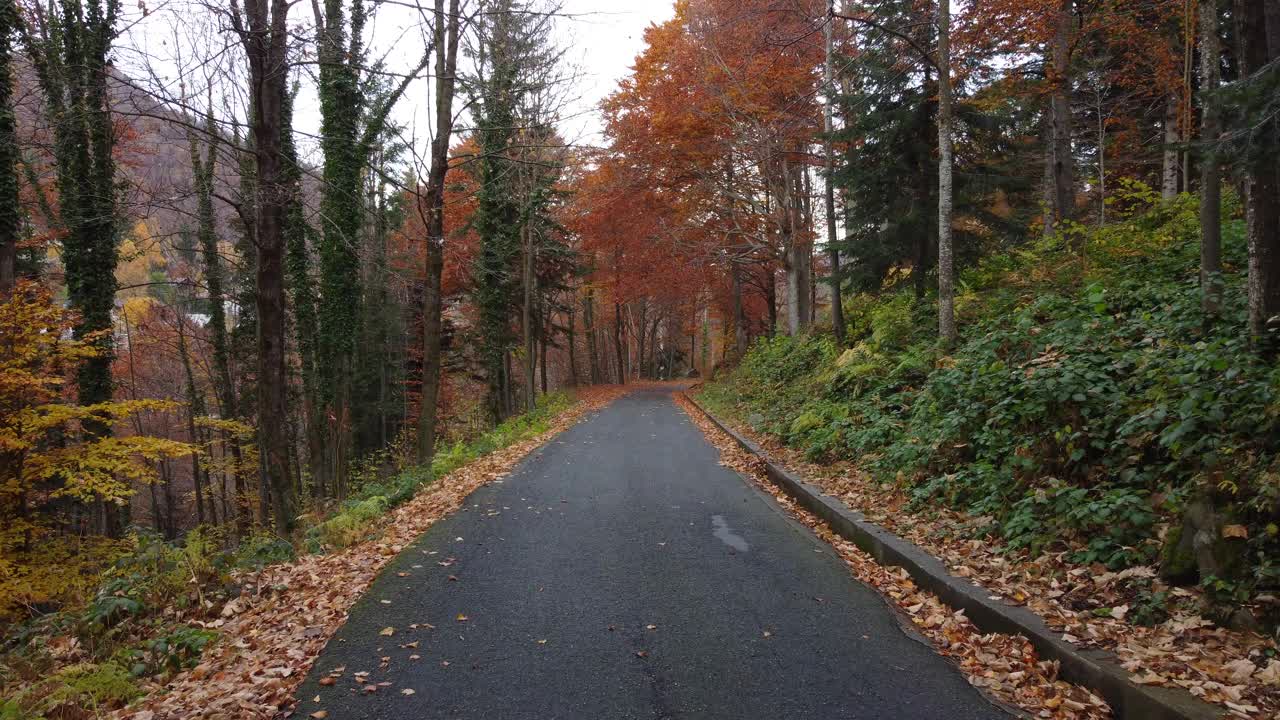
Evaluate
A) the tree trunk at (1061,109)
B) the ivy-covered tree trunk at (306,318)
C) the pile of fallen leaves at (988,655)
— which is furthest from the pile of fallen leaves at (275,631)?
the tree trunk at (1061,109)

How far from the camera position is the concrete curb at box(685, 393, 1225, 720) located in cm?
293

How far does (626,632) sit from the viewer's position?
4.23m

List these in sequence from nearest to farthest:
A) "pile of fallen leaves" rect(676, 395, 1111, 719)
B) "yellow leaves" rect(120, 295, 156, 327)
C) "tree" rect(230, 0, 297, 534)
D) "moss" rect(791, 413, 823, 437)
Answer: "pile of fallen leaves" rect(676, 395, 1111, 719), "tree" rect(230, 0, 297, 534), "moss" rect(791, 413, 823, 437), "yellow leaves" rect(120, 295, 156, 327)

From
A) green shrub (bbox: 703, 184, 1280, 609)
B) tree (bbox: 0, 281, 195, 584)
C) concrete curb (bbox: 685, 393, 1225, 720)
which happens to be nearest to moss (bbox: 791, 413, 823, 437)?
green shrub (bbox: 703, 184, 1280, 609)

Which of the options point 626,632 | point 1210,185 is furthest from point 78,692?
point 1210,185

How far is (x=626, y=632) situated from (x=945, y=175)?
8250mm

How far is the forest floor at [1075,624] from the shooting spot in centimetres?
304

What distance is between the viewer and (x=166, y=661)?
4254 millimetres

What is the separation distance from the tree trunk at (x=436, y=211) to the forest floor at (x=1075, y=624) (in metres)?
8.58

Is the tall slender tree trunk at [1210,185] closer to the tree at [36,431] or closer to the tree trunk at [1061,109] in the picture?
the tree trunk at [1061,109]

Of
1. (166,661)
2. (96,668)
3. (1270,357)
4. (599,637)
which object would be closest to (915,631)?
(599,637)

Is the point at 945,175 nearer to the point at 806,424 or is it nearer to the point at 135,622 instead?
the point at 806,424

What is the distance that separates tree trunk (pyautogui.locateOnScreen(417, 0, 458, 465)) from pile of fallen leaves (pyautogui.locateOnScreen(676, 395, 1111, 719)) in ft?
28.6

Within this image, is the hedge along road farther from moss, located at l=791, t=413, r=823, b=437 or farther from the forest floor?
moss, located at l=791, t=413, r=823, b=437
